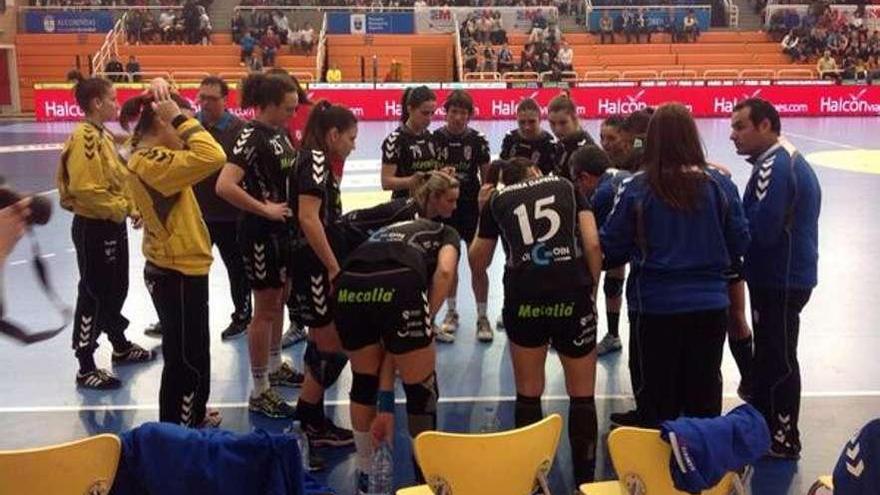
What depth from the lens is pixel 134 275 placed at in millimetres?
7906

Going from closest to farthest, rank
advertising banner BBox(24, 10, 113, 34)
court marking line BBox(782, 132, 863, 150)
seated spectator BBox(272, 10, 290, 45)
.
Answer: court marking line BBox(782, 132, 863, 150) < advertising banner BBox(24, 10, 113, 34) < seated spectator BBox(272, 10, 290, 45)

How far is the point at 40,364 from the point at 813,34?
2586cm

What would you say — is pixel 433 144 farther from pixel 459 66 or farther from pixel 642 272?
pixel 459 66

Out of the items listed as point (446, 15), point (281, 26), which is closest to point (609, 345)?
point (281, 26)

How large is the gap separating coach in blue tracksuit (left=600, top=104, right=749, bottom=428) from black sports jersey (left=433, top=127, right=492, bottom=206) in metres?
2.41

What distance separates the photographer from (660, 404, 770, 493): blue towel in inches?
106

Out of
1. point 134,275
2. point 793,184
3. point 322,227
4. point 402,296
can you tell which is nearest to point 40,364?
point 134,275

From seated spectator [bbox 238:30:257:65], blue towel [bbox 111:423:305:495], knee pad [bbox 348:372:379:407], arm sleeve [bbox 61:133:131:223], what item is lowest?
knee pad [bbox 348:372:379:407]

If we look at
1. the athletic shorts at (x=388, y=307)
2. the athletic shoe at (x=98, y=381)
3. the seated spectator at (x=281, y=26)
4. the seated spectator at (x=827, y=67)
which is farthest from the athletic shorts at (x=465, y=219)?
the seated spectator at (x=281, y=26)

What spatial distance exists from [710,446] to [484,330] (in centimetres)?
355

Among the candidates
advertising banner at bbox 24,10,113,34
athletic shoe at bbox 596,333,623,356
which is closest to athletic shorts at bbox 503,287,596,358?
athletic shoe at bbox 596,333,623,356

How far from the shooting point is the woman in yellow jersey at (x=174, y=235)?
3.82m

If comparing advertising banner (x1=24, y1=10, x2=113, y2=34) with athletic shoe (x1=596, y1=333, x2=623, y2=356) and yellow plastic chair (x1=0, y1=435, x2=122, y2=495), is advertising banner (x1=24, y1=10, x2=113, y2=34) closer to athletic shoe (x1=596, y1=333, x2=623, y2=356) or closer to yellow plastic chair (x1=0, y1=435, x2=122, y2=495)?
athletic shoe (x1=596, y1=333, x2=623, y2=356)

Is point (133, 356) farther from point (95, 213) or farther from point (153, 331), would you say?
point (95, 213)
